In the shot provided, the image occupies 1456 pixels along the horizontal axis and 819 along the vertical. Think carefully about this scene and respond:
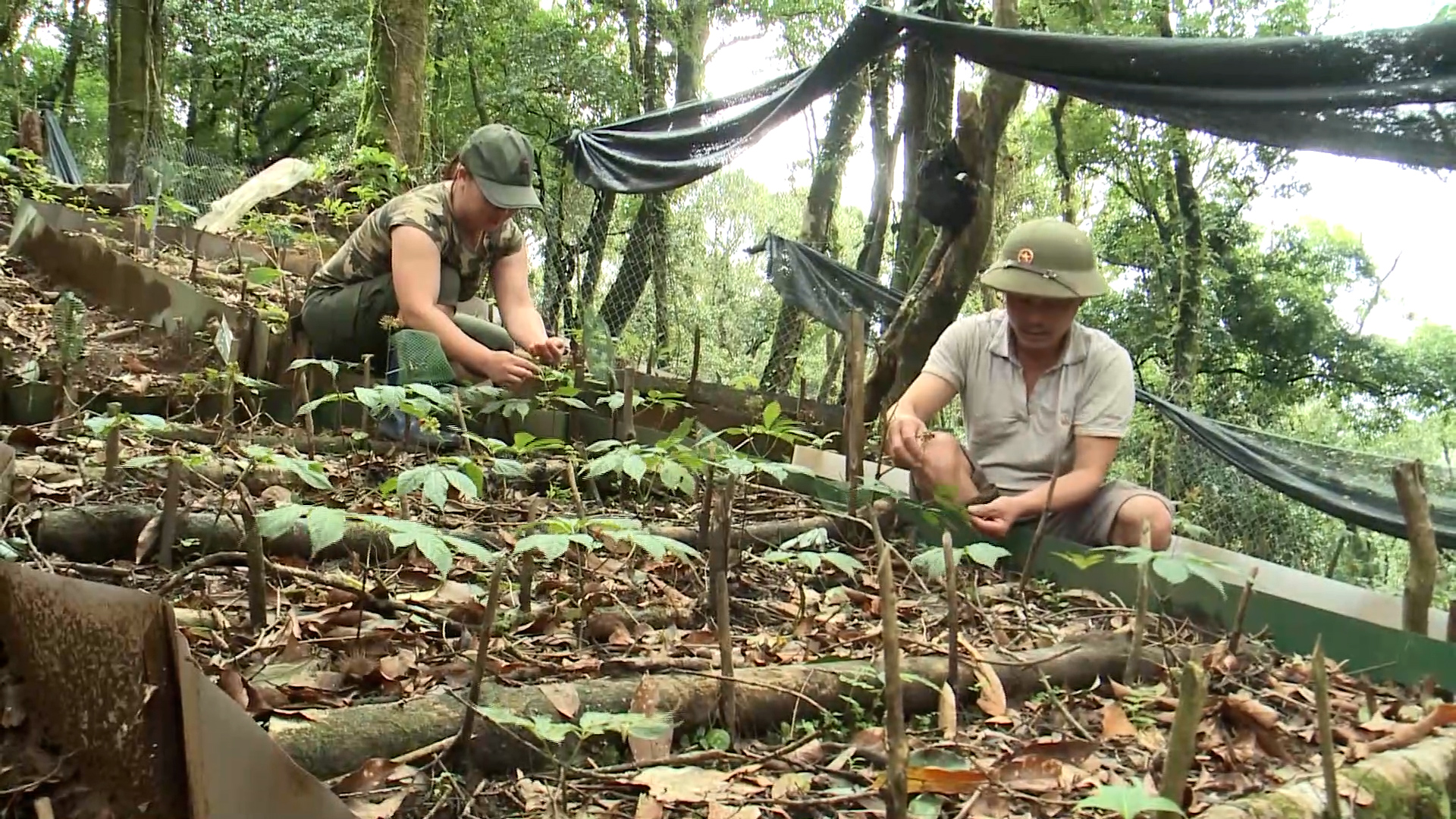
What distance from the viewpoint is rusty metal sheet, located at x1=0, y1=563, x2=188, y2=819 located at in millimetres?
830

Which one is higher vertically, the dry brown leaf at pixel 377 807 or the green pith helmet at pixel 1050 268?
the green pith helmet at pixel 1050 268

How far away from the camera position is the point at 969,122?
15.2 feet

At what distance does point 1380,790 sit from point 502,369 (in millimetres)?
2292

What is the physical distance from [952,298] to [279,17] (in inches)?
492

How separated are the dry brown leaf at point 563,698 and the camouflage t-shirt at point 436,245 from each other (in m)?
2.07

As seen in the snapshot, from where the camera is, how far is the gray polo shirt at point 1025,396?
2.78 metres

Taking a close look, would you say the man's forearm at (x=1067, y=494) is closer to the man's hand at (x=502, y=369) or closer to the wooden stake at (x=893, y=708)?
the man's hand at (x=502, y=369)

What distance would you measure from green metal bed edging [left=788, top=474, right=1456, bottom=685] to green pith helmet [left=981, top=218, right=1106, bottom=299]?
606 mm

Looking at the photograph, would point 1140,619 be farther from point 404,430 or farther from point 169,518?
point 404,430

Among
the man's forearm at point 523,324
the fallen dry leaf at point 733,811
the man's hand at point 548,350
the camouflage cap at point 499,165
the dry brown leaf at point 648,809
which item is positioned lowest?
the fallen dry leaf at point 733,811

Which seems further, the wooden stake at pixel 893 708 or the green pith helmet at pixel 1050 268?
the green pith helmet at pixel 1050 268

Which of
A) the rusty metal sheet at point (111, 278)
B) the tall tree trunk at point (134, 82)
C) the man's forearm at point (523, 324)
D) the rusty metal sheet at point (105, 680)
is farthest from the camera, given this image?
the tall tree trunk at point (134, 82)

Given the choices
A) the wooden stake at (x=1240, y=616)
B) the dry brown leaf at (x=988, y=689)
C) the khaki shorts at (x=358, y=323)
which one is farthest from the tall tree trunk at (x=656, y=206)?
the dry brown leaf at (x=988, y=689)

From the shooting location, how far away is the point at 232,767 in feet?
3.05
